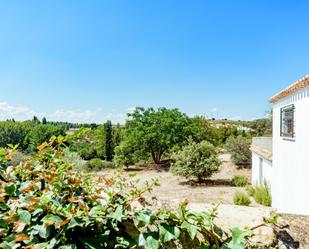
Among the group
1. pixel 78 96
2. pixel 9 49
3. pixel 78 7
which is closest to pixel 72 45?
pixel 9 49

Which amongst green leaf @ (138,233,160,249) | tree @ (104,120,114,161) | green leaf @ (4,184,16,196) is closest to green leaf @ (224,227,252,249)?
green leaf @ (138,233,160,249)

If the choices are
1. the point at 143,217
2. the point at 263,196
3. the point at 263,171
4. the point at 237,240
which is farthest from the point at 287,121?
the point at 143,217

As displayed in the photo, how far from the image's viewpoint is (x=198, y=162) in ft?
57.3

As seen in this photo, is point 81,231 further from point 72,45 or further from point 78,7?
point 72,45

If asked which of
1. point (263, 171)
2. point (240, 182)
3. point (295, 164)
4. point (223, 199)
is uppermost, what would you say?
point (223, 199)

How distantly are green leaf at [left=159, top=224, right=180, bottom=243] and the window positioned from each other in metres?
8.48

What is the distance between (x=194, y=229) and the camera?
116 centimetres

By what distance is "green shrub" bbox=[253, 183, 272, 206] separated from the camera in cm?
1124

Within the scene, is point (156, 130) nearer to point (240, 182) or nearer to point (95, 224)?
point (240, 182)

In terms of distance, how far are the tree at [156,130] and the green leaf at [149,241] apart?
25252mm

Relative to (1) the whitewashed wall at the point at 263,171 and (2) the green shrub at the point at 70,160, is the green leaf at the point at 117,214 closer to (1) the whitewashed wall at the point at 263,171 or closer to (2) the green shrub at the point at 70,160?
(2) the green shrub at the point at 70,160

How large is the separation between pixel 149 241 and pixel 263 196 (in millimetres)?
11566

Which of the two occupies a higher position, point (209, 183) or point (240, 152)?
point (240, 152)

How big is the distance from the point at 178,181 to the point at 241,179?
164 inches
